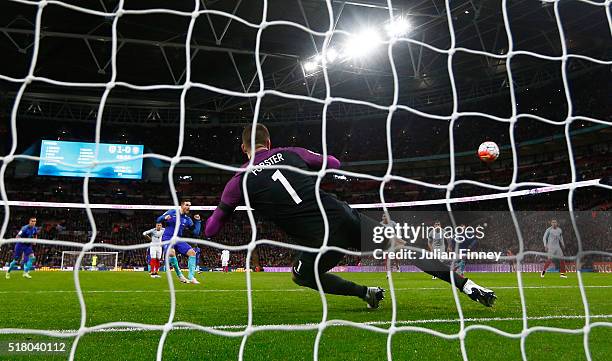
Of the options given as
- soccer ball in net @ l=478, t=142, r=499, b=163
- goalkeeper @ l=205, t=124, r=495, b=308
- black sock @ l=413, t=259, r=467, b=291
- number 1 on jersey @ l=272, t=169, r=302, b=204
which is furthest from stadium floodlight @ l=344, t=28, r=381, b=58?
number 1 on jersey @ l=272, t=169, r=302, b=204

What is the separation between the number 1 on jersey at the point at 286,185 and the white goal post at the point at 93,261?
21.7 metres

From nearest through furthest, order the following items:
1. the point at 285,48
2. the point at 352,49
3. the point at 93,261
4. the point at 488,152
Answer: the point at 488,152 → the point at 352,49 → the point at 285,48 → the point at 93,261

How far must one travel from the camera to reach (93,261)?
23469mm

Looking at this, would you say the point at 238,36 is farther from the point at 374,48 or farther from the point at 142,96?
the point at 142,96

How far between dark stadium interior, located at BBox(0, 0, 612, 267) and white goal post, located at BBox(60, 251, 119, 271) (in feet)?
3.68

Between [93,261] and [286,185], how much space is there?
22.0m

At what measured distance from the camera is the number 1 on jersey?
3.99m

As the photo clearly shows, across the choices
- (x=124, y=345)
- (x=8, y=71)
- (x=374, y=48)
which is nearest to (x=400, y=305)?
(x=124, y=345)

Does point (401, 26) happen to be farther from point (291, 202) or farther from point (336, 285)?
point (291, 202)

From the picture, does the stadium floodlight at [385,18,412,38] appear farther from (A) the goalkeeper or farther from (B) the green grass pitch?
(A) the goalkeeper

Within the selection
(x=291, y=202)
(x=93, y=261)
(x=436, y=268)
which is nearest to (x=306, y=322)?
(x=291, y=202)

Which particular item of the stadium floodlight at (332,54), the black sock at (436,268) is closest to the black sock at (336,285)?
the black sock at (436,268)

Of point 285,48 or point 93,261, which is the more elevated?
point 285,48

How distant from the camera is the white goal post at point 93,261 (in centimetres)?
2336
